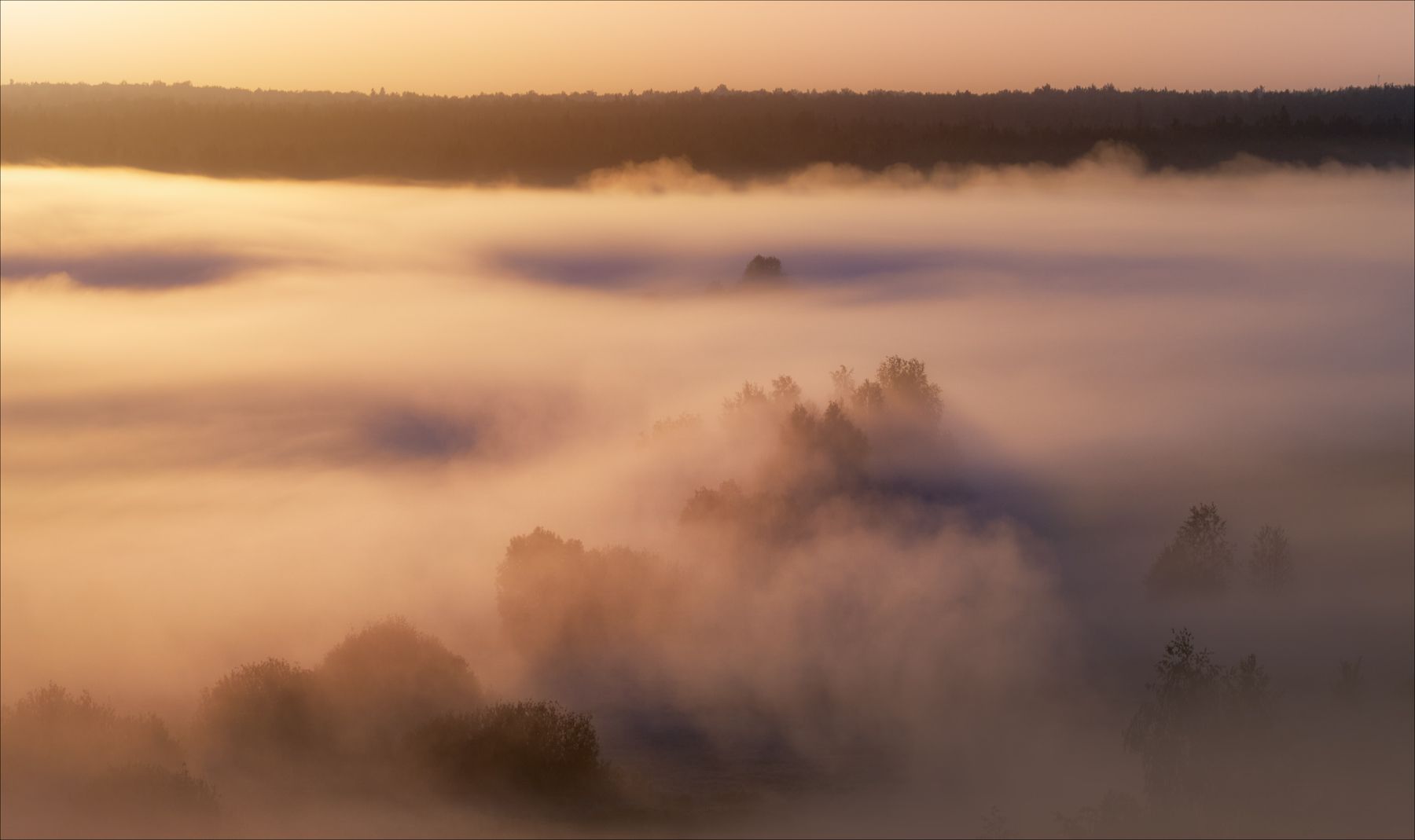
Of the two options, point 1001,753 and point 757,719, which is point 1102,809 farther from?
point 757,719

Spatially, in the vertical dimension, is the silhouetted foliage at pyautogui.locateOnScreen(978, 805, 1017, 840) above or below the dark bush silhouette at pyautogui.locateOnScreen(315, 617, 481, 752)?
below

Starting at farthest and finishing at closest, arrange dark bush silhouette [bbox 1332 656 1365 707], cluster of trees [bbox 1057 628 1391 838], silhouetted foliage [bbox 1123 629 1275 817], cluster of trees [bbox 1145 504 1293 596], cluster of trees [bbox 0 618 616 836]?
cluster of trees [bbox 1145 504 1293 596] → dark bush silhouette [bbox 1332 656 1365 707] → cluster of trees [bbox 0 618 616 836] → silhouetted foliage [bbox 1123 629 1275 817] → cluster of trees [bbox 1057 628 1391 838]

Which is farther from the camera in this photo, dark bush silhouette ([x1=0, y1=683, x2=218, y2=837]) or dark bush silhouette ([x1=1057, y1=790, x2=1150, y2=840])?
dark bush silhouette ([x1=0, y1=683, x2=218, y2=837])

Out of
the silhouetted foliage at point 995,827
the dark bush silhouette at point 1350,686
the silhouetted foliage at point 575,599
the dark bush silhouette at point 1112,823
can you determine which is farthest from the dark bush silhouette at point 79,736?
the dark bush silhouette at point 1350,686

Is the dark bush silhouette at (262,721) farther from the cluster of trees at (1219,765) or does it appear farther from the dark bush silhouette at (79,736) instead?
the cluster of trees at (1219,765)

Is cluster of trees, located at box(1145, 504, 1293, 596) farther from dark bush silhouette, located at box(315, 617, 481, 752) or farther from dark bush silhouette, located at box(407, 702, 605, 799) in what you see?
dark bush silhouette, located at box(315, 617, 481, 752)

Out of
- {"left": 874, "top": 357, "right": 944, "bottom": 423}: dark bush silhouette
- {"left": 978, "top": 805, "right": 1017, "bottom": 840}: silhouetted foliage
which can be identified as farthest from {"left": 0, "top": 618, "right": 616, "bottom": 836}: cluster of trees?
{"left": 874, "top": 357, "right": 944, "bottom": 423}: dark bush silhouette
